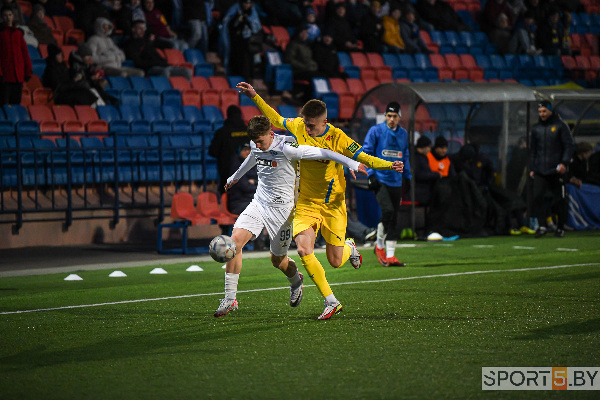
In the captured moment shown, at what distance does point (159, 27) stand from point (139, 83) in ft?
6.51

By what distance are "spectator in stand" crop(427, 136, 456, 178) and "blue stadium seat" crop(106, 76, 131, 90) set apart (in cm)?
610

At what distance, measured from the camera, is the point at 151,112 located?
1731 cm

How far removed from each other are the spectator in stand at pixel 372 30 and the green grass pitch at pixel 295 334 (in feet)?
39.2

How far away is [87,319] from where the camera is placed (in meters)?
8.23

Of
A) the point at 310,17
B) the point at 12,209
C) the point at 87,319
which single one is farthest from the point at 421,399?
the point at 310,17

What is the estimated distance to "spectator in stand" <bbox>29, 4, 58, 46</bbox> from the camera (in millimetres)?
17859

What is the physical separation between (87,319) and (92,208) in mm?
6967

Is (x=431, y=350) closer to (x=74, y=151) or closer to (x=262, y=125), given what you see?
(x=262, y=125)

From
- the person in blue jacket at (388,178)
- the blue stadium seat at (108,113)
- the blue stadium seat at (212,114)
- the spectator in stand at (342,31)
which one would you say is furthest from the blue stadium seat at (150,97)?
the person in blue jacket at (388,178)

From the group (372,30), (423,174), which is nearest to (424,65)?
(372,30)

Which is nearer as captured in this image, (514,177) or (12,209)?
(12,209)

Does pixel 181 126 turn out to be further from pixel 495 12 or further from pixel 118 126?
pixel 495 12

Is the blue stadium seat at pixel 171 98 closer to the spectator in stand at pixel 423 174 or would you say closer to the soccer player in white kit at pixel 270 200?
the spectator in stand at pixel 423 174

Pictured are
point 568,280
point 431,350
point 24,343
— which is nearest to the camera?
point 431,350
